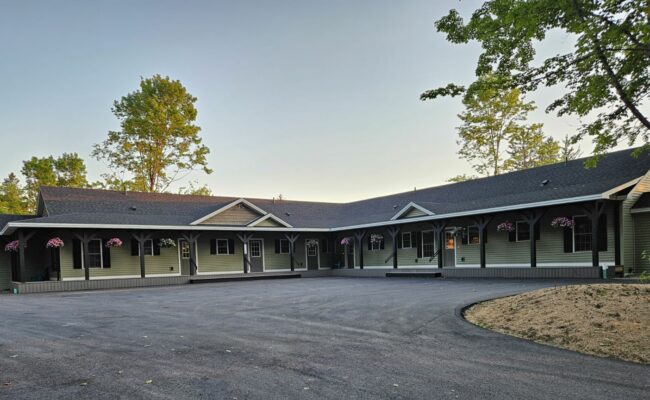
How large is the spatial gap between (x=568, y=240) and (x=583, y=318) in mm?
11171

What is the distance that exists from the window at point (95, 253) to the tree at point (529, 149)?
30.7 meters

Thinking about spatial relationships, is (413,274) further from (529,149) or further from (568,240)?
(529,149)

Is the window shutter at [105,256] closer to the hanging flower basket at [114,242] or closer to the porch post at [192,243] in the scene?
the hanging flower basket at [114,242]

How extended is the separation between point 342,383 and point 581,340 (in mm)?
3778

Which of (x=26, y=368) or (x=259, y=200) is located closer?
(x=26, y=368)

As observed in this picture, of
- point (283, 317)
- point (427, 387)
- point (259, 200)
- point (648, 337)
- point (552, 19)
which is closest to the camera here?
point (427, 387)

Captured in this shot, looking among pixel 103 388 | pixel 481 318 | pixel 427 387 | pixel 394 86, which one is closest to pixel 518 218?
pixel 394 86

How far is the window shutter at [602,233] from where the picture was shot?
51.1 ft

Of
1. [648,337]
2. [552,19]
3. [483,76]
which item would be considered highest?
[552,19]

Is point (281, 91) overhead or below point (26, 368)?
overhead

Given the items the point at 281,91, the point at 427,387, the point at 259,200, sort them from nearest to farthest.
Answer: the point at 427,387, the point at 281,91, the point at 259,200

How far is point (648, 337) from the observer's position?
19.1ft

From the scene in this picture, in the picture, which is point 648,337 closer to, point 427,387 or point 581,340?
point 581,340

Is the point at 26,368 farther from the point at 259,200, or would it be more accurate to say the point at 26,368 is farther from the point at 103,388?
the point at 259,200
